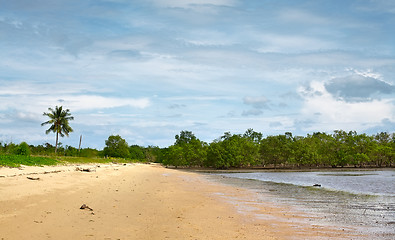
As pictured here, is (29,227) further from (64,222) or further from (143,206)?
(143,206)

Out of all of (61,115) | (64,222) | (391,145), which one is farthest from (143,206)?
(391,145)

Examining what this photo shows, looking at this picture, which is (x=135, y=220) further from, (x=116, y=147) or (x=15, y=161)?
(x=116, y=147)

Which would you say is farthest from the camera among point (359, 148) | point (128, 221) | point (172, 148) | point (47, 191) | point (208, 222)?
point (172, 148)

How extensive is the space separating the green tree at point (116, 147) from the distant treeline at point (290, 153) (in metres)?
31.7

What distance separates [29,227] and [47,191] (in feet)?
24.2

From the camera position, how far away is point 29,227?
8688 mm

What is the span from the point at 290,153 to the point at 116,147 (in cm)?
8119

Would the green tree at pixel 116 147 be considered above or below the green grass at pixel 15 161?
above

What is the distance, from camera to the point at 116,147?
15538cm

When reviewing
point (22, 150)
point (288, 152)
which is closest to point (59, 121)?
point (22, 150)

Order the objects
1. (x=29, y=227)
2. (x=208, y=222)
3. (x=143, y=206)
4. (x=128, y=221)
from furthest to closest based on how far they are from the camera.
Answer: (x=143, y=206), (x=208, y=222), (x=128, y=221), (x=29, y=227)

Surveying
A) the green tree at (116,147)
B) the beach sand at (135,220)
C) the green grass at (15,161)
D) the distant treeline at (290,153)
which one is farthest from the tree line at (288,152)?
the beach sand at (135,220)

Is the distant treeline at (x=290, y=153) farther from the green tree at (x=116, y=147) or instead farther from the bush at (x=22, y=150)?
the bush at (x=22, y=150)

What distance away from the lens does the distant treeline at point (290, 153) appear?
379ft
